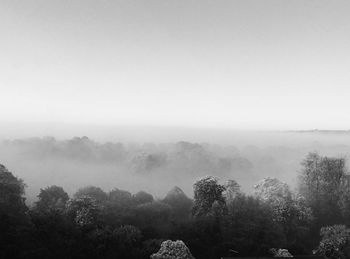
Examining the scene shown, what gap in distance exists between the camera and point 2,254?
1487 inches

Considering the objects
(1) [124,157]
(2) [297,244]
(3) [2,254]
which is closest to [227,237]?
(2) [297,244]

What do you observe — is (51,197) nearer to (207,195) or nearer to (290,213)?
(207,195)

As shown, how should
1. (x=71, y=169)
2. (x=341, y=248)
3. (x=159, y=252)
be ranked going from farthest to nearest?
(x=71, y=169) < (x=341, y=248) < (x=159, y=252)

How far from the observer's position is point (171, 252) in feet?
135

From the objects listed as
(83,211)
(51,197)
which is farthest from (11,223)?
(51,197)

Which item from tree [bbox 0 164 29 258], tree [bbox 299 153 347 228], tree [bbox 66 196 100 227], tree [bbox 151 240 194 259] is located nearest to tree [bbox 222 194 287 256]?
tree [bbox 151 240 194 259]

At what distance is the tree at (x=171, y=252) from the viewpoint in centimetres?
4075

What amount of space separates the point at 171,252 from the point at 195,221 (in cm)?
1355

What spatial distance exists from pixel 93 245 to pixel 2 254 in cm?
1130

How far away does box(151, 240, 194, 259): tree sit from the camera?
1604 inches

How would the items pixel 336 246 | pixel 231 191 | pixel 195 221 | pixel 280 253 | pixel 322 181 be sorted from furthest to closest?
pixel 322 181 < pixel 231 191 < pixel 195 221 < pixel 336 246 < pixel 280 253

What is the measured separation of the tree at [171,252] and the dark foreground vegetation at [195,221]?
3099 millimetres

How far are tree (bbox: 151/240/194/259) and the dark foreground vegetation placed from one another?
3.10m

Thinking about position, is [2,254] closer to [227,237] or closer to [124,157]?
[227,237]
